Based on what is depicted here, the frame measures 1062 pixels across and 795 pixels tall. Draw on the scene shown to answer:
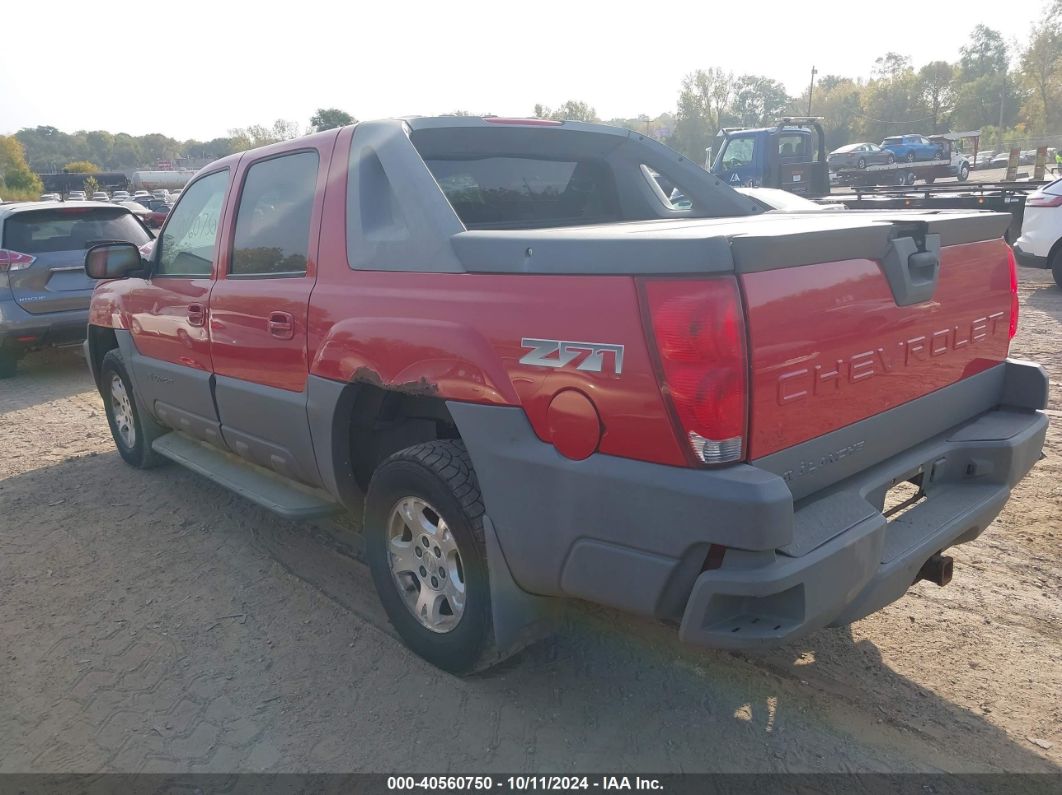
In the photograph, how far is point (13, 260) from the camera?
8375mm

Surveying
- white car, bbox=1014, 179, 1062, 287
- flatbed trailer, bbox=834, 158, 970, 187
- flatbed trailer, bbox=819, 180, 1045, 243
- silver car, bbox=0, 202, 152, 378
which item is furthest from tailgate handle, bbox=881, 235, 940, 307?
flatbed trailer, bbox=834, 158, 970, 187

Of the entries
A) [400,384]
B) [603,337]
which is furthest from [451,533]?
[603,337]

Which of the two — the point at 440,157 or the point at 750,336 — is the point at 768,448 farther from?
the point at 440,157

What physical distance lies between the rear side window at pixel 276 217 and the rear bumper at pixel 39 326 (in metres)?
5.22

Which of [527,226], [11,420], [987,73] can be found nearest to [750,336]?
[527,226]

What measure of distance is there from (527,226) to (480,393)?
1.33 m

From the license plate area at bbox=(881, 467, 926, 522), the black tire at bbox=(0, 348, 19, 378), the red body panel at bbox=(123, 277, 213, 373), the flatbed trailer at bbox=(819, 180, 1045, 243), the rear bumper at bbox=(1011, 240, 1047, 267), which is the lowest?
the black tire at bbox=(0, 348, 19, 378)

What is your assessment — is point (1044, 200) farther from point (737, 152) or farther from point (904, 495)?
point (904, 495)

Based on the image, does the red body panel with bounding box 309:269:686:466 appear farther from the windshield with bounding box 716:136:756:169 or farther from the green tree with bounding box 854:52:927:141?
the green tree with bounding box 854:52:927:141

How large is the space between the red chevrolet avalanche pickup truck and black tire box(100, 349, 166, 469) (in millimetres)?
1555

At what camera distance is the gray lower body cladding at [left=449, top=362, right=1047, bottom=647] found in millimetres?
2107

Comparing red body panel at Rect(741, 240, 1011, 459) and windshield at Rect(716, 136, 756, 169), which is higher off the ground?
windshield at Rect(716, 136, 756, 169)

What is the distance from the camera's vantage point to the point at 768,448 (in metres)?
2.25

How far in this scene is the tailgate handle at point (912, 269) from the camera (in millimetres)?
2559
